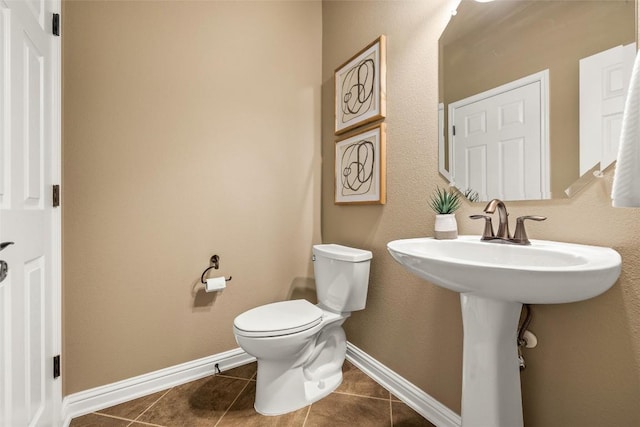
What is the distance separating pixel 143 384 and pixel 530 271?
6.10 ft

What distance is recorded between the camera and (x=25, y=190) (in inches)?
38.9

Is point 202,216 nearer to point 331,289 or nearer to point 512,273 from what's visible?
point 331,289

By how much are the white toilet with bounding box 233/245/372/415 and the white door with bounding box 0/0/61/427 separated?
73 centimetres

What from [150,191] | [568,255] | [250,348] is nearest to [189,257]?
[150,191]

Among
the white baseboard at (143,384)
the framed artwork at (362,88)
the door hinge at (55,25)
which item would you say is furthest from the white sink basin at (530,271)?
the door hinge at (55,25)

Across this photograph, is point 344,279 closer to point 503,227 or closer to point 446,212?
point 446,212

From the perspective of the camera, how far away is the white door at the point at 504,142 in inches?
39.5

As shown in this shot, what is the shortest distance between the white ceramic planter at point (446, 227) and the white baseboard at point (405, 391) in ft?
2.59

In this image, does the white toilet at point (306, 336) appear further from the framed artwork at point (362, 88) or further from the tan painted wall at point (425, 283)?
the framed artwork at point (362, 88)

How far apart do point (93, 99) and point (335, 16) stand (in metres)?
1.61

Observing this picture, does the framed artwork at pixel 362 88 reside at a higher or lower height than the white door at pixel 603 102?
higher

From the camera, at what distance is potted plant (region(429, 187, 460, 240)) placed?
1166 mm

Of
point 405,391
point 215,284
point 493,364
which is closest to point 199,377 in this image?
point 215,284

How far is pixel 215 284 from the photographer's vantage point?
167cm
